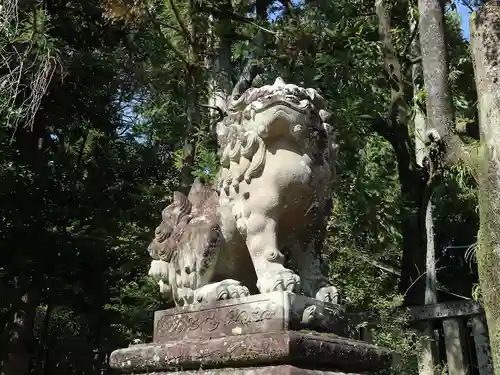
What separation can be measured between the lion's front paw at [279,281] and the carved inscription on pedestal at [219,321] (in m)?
0.11

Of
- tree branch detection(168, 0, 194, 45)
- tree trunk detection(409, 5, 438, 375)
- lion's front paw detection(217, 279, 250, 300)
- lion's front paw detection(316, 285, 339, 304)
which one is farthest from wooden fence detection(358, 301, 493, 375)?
lion's front paw detection(217, 279, 250, 300)

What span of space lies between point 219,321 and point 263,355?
0.42m

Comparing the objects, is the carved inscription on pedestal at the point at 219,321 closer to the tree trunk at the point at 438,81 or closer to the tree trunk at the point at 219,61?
the tree trunk at the point at 438,81

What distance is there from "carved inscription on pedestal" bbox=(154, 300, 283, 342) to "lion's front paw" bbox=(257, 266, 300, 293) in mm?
106

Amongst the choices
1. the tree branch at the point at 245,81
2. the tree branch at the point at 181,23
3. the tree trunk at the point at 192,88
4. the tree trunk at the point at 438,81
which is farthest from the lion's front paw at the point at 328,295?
the tree branch at the point at 181,23

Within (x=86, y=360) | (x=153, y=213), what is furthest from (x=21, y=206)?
(x=86, y=360)

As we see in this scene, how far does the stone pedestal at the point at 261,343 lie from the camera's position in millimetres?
2896

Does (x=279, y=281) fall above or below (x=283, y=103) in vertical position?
below

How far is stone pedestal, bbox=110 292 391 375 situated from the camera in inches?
114

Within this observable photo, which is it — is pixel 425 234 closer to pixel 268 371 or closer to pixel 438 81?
pixel 438 81

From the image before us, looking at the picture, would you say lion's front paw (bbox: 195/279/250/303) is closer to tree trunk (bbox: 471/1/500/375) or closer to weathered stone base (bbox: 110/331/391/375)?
weathered stone base (bbox: 110/331/391/375)

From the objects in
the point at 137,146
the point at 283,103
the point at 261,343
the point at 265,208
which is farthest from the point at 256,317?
the point at 137,146

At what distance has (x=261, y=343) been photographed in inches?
115

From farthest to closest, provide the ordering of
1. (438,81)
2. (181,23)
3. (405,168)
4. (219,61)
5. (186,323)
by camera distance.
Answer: (405,168) < (219,61) < (181,23) < (438,81) < (186,323)
